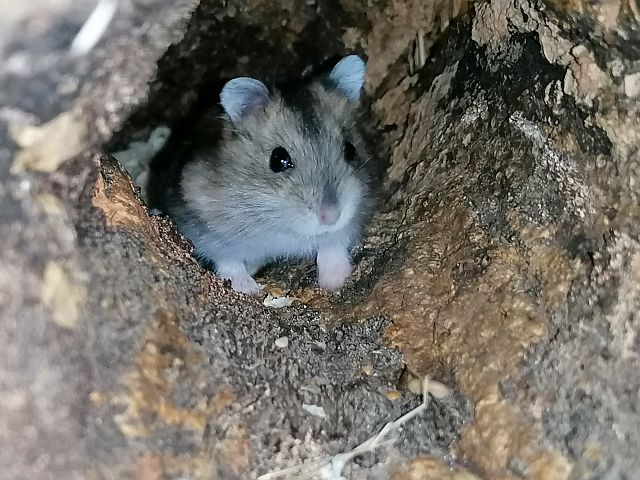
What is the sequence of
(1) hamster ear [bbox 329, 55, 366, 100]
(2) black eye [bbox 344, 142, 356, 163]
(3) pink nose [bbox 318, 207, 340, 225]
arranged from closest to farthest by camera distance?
(3) pink nose [bbox 318, 207, 340, 225]
(2) black eye [bbox 344, 142, 356, 163]
(1) hamster ear [bbox 329, 55, 366, 100]

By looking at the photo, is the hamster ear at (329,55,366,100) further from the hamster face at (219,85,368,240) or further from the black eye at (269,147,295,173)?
the black eye at (269,147,295,173)

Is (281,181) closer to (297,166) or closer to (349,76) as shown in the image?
(297,166)

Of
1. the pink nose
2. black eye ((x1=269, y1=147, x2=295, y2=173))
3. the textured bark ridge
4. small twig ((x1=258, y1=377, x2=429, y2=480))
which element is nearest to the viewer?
the textured bark ridge

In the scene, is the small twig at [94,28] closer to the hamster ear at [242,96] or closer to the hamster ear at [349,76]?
the hamster ear at [242,96]

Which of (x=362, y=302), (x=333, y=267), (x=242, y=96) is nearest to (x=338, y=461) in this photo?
(x=362, y=302)

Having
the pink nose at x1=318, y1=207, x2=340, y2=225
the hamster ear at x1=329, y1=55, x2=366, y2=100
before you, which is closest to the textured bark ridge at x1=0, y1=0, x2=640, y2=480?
the pink nose at x1=318, y1=207, x2=340, y2=225

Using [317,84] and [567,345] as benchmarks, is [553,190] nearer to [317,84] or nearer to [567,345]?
[567,345]

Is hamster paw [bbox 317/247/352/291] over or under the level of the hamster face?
under
